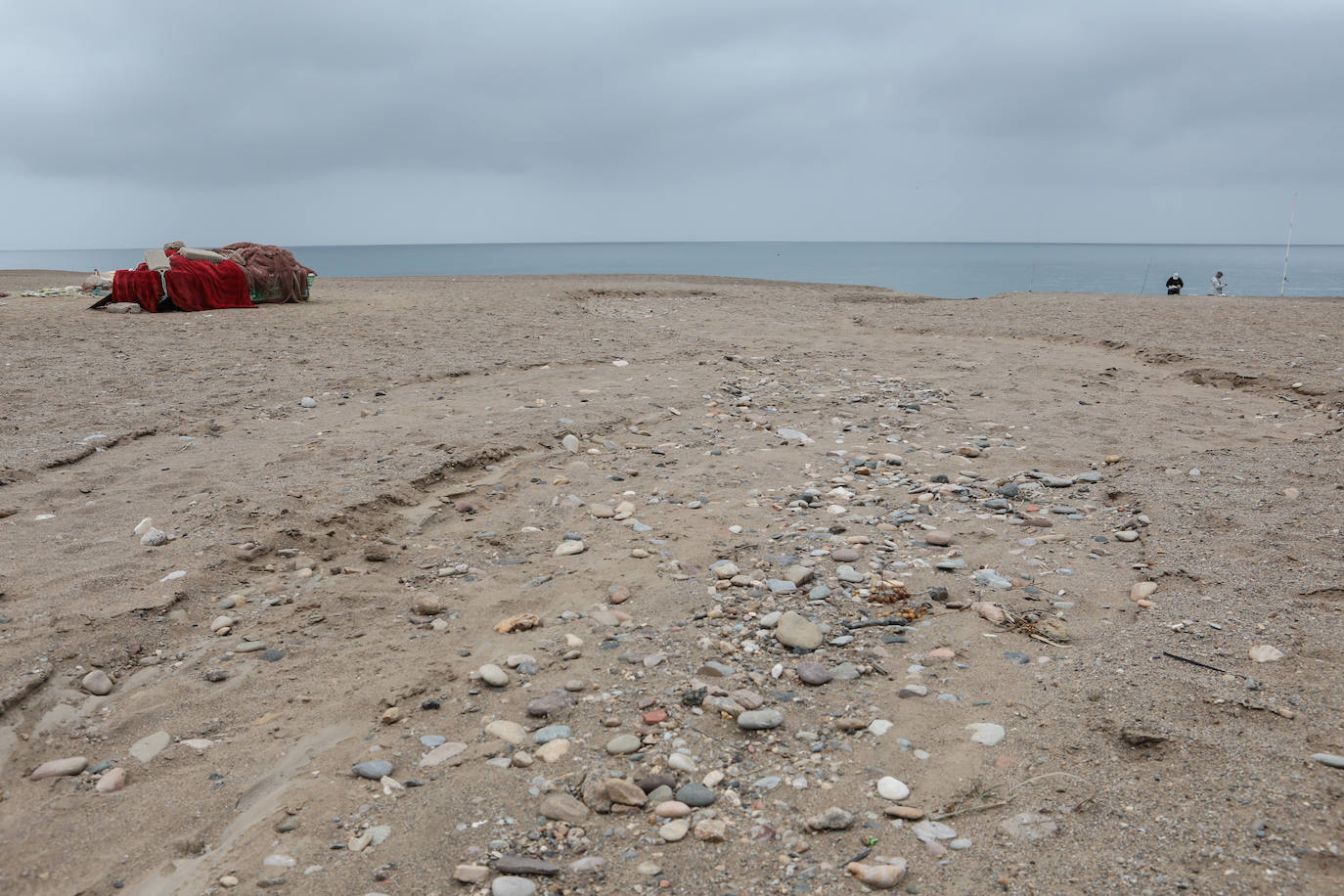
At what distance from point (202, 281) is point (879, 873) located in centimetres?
1467

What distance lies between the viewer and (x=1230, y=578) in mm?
3842

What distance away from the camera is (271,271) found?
14.8 m

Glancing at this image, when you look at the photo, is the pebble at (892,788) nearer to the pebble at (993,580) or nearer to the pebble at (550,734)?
the pebble at (550,734)

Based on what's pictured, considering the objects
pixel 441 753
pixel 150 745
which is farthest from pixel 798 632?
pixel 150 745

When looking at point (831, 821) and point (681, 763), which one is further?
point (681, 763)

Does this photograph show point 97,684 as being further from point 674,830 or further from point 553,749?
point 674,830

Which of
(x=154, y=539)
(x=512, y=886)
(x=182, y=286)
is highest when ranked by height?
(x=182, y=286)

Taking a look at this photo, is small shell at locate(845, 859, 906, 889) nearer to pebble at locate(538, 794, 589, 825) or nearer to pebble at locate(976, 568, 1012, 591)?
pebble at locate(538, 794, 589, 825)

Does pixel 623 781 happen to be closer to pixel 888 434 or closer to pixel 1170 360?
pixel 888 434

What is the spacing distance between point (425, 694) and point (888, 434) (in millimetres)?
4614

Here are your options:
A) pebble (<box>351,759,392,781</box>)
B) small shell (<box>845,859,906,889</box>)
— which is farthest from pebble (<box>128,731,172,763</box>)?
small shell (<box>845,859,906,889</box>)

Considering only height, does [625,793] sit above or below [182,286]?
below

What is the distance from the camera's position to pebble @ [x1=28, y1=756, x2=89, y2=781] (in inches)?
109

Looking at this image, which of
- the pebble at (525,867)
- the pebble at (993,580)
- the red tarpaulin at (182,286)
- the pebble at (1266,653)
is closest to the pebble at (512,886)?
the pebble at (525,867)
